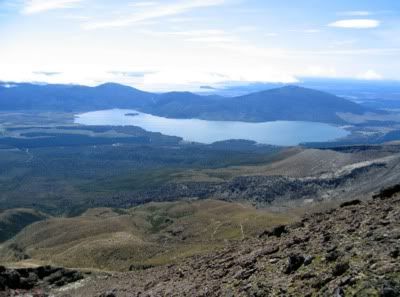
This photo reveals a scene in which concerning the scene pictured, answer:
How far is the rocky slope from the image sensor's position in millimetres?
18141

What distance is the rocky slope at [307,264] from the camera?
18.1 m

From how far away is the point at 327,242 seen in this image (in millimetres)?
24203

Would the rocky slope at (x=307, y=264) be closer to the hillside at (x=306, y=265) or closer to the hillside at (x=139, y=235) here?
the hillside at (x=306, y=265)

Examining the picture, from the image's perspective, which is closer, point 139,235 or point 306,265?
point 306,265

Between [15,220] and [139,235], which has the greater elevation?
[139,235]

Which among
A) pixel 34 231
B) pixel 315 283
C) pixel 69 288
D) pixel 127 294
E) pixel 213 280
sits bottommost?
pixel 34 231

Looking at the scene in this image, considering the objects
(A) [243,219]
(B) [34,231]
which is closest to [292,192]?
(A) [243,219]

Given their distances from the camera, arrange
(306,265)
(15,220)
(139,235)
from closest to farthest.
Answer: (306,265)
(139,235)
(15,220)

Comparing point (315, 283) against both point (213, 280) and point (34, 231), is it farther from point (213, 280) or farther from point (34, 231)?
point (34, 231)

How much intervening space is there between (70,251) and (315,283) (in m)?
65.0

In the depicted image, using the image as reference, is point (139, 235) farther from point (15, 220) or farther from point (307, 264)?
point (307, 264)

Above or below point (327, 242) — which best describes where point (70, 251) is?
below

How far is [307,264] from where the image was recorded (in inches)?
857

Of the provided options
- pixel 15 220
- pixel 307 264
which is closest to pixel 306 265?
pixel 307 264
